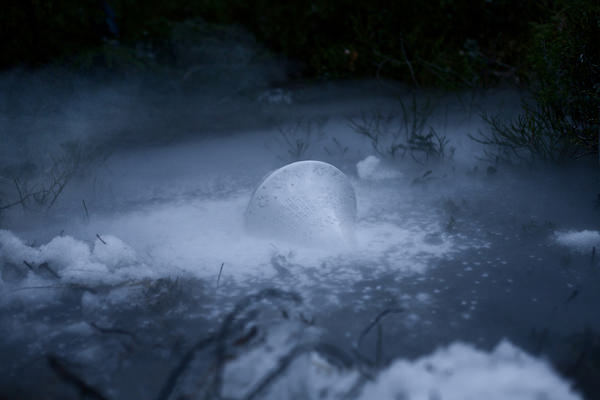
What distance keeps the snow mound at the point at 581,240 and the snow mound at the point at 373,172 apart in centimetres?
128

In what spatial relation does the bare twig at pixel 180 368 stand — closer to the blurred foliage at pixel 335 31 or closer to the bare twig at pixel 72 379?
the bare twig at pixel 72 379

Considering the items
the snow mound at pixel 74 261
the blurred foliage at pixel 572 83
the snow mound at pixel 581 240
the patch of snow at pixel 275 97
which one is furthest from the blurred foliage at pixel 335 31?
the snow mound at pixel 74 261

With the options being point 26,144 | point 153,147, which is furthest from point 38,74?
point 153,147

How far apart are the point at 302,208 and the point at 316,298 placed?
58cm

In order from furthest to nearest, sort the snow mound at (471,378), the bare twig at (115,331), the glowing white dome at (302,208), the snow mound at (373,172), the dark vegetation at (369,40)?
the snow mound at (373,172)
the dark vegetation at (369,40)
the glowing white dome at (302,208)
the bare twig at (115,331)
the snow mound at (471,378)

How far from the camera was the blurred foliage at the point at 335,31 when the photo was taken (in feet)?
13.5

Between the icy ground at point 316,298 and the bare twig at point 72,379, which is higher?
the icy ground at point 316,298

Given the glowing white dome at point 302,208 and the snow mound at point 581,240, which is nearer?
the snow mound at point 581,240

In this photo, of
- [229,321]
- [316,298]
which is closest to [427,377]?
[316,298]

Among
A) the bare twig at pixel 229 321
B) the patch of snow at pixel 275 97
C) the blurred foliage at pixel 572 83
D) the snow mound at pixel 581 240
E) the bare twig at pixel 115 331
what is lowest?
the bare twig at pixel 115 331

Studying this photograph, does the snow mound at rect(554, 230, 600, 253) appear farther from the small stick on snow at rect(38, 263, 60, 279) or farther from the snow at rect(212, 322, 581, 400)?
the small stick on snow at rect(38, 263, 60, 279)

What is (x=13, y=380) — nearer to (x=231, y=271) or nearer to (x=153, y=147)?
(x=231, y=271)

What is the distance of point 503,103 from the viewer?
3875 millimetres

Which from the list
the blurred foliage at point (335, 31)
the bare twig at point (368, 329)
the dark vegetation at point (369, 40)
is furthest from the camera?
the blurred foliage at point (335, 31)
